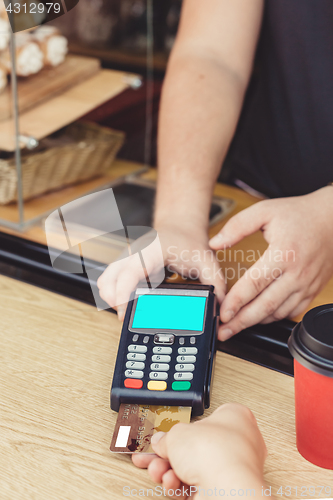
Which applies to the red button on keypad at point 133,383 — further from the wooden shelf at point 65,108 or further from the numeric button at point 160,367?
the wooden shelf at point 65,108

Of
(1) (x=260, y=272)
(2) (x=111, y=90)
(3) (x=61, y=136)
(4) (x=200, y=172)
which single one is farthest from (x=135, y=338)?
(2) (x=111, y=90)

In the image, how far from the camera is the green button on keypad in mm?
474

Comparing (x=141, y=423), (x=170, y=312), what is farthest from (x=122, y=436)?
(x=170, y=312)

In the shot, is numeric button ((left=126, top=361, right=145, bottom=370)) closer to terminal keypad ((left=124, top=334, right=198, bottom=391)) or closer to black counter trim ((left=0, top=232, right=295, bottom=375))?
terminal keypad ((left=124, top=334, right=198, bottom=391))

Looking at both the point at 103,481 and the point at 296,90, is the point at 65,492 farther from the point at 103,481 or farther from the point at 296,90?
the point at 296,90

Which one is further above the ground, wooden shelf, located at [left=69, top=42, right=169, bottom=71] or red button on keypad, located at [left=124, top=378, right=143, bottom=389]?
red button on keypad, located at [left=124, top=378, right=143, bottom=389]

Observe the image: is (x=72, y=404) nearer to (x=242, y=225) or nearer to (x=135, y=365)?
(x=135, y=365)

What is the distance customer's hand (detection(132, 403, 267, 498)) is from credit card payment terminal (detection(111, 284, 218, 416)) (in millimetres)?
46

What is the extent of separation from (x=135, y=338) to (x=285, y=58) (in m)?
0.71

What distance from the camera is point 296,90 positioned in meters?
0.97

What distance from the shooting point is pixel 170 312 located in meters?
0.56

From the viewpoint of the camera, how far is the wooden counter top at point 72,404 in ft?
1.37

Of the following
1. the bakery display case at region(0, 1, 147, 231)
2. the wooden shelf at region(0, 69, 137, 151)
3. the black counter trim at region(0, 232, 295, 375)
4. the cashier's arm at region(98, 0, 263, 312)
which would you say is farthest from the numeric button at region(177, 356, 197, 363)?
the wooden shelf at region(0, 69, 137, 151)

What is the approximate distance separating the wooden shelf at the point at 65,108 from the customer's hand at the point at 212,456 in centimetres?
71
